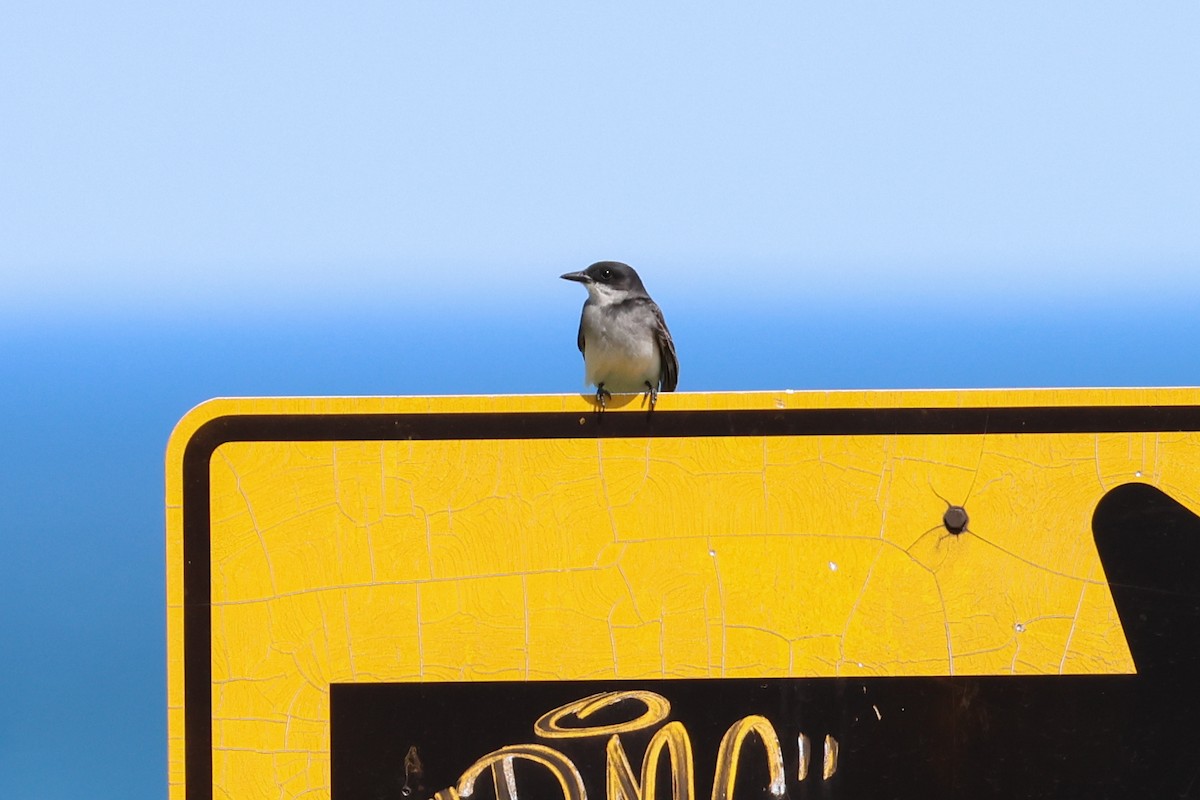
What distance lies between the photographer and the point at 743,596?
196 cm

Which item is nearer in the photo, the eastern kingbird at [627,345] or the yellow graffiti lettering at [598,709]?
the yellow graffiti lettering at [598,709]

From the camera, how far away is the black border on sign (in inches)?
76.9

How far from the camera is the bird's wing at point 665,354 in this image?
4.19 m

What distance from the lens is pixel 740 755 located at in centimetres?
194

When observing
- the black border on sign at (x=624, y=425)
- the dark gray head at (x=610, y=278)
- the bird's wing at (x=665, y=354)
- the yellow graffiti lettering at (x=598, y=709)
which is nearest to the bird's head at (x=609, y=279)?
the dark gray head at (x=610, y=278)

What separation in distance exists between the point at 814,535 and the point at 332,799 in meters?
0.89

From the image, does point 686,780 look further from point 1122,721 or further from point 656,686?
point 1122,721

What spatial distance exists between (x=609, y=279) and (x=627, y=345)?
46 cm

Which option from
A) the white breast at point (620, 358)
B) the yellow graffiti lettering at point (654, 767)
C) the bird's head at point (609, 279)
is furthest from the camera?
the bird's head at point (609, 279)

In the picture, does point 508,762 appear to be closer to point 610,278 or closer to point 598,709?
point 598,709

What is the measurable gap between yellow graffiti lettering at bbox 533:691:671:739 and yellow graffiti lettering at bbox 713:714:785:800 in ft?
0.36

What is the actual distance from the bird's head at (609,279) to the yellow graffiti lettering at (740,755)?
8.66ft

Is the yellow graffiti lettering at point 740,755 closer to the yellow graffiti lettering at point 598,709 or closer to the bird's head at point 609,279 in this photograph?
the yellow graffiti lettering at point 598,709

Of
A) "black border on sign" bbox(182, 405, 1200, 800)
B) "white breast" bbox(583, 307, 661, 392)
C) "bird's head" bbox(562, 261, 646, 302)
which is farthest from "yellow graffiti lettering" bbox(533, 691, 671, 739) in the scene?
"bird's head" bbox(562, 261, 646, 302)
